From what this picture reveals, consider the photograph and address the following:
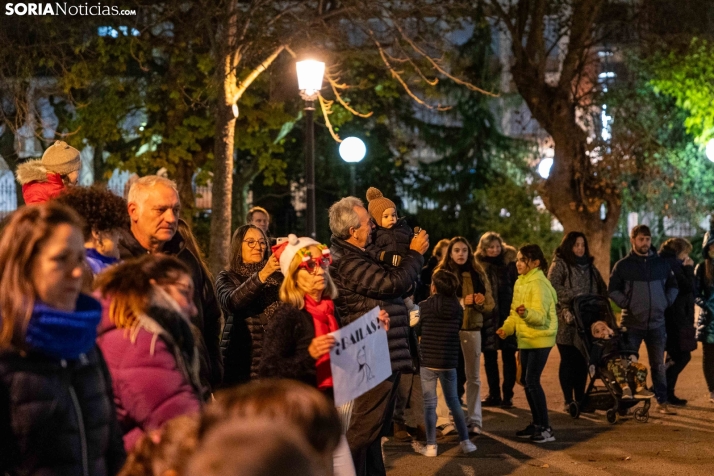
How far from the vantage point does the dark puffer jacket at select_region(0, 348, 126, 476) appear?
116 inches

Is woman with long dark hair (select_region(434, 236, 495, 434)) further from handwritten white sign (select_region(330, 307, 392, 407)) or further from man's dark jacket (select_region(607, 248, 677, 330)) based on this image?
handwritten white sign (select_region(330, 307, 392, 407))

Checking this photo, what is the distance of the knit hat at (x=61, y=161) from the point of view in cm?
648

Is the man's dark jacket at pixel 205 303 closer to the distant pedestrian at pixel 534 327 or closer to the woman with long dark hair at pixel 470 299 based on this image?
the distant pedestrian at pixel 534 327

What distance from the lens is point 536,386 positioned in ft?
31.2

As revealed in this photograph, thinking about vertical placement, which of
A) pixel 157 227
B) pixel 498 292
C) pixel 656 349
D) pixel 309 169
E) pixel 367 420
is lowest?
pixel 656 349

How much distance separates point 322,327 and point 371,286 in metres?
1.00

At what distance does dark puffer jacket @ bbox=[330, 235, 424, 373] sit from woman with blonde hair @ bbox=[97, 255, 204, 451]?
296 cm

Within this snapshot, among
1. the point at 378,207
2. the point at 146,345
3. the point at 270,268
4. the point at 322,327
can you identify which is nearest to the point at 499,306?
the point at 378,207

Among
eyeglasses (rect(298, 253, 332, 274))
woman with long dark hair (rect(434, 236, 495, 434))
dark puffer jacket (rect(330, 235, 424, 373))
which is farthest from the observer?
woman with long dark hair (rect(434, 236, 495, 434))

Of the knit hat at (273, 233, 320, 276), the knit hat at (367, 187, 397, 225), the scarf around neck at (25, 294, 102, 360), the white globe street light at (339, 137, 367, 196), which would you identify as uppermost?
the white globe street light at (339, 137, 367, 196)

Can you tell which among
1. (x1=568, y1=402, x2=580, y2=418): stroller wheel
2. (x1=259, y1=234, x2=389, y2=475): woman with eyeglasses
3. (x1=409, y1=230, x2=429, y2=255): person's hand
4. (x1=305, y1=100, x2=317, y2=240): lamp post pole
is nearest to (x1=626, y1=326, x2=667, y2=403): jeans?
(x1=568, y1=402, x2=580, y2=418): stroller wheel

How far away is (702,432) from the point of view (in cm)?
1010

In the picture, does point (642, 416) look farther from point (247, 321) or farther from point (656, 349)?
point (247, 321)

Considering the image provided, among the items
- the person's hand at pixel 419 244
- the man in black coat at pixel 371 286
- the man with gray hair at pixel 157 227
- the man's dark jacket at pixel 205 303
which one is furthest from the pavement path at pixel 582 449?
the man with gray hair at pixel 157 227
